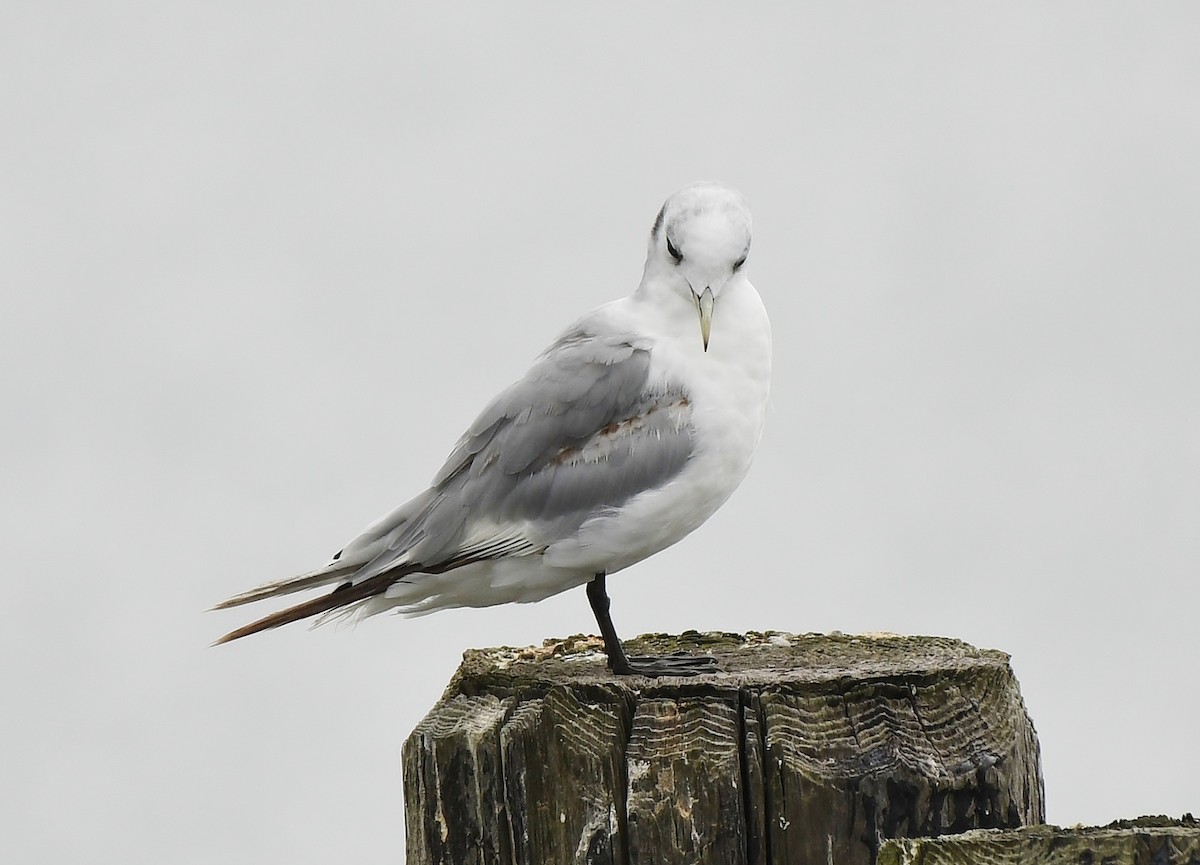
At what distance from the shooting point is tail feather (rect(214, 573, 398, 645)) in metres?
→ 5.23

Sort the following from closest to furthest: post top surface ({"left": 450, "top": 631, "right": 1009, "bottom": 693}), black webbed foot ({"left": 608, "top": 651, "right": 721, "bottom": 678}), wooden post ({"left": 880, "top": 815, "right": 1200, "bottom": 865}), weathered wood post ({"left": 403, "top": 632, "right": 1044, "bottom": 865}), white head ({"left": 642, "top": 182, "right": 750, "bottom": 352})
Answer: wooden post ({"left": 880, "top": 815, "right": 1200, "bottom": 865}) < weathered wood post ({"left": 403, "top": 632, "right": 1044, "bottom": 865}) < post top surface ({"left": 450, "top": 631, "right": 1009, "bottom": 693}) < black webbed foot ({"left": 608, "top": 651, "right": 721, "bottom": 678}) < white head ({"left": 642, "top": 182, "right": 750, "bottom": 352})

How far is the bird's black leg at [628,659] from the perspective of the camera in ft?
17.2

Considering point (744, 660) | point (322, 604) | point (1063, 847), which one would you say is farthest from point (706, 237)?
point (1063, 847)

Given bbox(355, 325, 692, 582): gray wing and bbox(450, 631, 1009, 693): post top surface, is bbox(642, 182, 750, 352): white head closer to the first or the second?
bbox(355, 325, 692, 582): gray wing

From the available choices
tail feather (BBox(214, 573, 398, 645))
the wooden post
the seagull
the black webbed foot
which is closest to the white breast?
the seagull

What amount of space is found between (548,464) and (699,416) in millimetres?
495

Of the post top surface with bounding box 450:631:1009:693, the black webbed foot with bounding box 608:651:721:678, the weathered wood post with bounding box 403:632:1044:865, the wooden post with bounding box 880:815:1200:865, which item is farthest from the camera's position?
the black webbed foot with bounding box 608:651:721:678

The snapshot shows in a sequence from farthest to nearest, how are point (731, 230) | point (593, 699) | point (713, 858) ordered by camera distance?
point (731, 230)
point (593, 699)
point (713, 858)

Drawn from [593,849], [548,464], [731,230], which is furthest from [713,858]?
[731,230]

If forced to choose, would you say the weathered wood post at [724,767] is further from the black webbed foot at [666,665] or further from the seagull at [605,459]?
the seagull at [605,459]

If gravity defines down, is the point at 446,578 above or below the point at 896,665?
above

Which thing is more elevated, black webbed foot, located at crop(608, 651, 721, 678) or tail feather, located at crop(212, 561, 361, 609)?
tail feather, located at crop(212, 561, 361, 609)

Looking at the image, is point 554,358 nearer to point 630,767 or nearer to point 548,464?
point 548,464

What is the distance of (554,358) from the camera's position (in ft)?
18.2
